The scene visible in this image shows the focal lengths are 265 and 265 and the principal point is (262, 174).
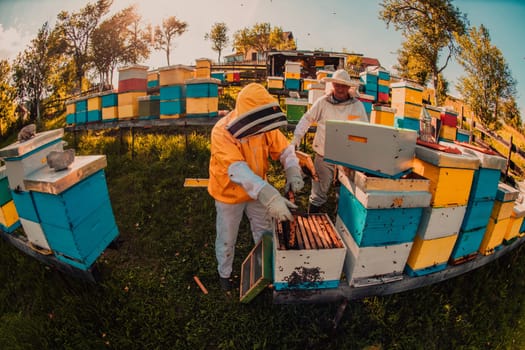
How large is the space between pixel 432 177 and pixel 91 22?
93.4ft

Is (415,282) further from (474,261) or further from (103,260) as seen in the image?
(103,260)

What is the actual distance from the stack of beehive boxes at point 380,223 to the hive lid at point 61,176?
2.25 meters

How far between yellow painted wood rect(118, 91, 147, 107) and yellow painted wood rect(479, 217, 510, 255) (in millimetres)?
6163

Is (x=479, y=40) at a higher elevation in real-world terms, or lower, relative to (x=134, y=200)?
higher

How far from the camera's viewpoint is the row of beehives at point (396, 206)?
190cm

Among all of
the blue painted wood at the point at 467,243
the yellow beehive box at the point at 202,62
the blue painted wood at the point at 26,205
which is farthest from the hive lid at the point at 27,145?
the yellow beehive box at the point at 202,62

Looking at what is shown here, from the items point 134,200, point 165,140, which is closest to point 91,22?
point 165,140

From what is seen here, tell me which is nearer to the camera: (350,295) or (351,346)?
(350,295)

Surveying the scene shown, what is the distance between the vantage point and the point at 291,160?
8.55ft

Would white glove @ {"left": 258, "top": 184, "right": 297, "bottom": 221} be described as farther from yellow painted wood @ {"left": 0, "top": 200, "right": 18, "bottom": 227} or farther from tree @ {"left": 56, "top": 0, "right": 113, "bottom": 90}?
tree @ {"left": 56, "top": 0, "right": 113, "bottom": 90}

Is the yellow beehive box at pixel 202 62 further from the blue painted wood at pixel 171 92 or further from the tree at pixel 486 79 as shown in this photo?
the tree at pixel 486 79

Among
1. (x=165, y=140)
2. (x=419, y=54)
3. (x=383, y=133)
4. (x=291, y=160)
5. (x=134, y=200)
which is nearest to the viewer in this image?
(x=383, y=133)

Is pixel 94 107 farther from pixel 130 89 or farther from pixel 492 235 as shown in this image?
pixel 492 235

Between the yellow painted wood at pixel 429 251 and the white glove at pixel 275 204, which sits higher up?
the white glove at pixel 275 204
